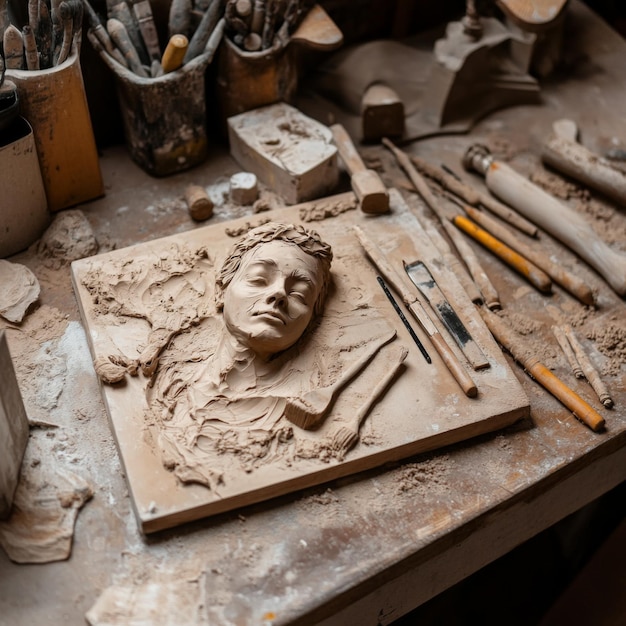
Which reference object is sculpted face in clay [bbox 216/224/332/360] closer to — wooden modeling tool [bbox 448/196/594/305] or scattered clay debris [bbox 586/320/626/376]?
wooden modeling tool [bbox 448/196/594/305]

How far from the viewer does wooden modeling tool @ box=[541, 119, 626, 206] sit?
3.75 meters

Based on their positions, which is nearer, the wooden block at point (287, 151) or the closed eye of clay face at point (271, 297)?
the closed eye of clay face at point (271, 297)

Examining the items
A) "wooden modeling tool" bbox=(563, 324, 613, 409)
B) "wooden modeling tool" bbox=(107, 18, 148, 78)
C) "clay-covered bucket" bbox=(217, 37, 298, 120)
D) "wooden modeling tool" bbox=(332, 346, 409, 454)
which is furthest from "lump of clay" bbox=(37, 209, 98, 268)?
"wooden modeling tool" bbox=(563, 324, 613, 409)

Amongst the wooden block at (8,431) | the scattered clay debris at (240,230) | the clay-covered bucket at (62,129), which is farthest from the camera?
the scattered clay debris at (240,230)

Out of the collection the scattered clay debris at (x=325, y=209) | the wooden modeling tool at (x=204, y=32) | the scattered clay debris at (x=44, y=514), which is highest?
the wooden modeling tool at (x=204, y=32)

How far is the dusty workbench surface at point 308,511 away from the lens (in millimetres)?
2375

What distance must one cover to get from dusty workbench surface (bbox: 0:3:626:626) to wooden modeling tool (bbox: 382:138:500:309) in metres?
0.09

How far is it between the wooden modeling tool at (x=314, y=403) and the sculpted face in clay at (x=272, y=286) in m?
0.21

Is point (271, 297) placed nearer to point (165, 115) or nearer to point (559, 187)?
point (165, 115)

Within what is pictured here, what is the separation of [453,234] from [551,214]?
458mm

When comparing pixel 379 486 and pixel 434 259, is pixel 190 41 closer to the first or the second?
pixel 434 259

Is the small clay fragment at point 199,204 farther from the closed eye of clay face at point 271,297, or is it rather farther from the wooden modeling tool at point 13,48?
the wooden modeling tool at point 13,48

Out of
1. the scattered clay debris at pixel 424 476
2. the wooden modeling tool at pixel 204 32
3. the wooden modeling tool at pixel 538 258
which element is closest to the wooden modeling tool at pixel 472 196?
the wooden modeling tool at pixel 538 258

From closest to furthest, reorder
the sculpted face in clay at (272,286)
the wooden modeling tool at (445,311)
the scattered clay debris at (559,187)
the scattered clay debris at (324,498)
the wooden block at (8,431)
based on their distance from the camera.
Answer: the wooden block at (8,431) < the scattered clay debris at (324,498) < the sculpted face in clay at (272,286) < the wooden modeling tool at (445,311) < the scattered clay debris at (559,187)
